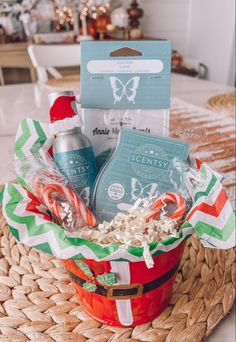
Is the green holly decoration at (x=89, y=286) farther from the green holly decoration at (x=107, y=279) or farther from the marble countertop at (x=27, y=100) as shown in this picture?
the marble countertop at (x=27, y=100)

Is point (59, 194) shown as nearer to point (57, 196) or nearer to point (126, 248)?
point (57, 196)

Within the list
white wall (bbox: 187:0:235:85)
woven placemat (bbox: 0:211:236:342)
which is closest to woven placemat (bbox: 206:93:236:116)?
white wall (bbox: 187:0:235:85)

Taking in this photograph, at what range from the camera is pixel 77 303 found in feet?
1.38

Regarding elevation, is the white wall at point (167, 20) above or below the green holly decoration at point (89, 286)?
above

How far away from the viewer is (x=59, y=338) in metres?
0.37

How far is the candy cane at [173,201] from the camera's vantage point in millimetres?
339

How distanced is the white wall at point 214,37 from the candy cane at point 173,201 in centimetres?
142

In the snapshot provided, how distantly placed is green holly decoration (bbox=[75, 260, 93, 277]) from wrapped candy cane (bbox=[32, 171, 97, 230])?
4 centimetres

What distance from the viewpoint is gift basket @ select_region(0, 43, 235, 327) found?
30 cm

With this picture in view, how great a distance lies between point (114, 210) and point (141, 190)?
0.04 meters

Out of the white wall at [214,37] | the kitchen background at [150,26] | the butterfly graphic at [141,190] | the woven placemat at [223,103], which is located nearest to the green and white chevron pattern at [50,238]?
the butterfly graphic at [141,190]

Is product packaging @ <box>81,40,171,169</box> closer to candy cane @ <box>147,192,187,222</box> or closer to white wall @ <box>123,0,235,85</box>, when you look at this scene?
candy cane @ <box>147,192,187,222</box>

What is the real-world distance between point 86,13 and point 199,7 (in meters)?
0.76

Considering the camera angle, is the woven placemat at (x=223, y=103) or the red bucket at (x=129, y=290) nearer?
the red bucket at (x=129, y=290)
